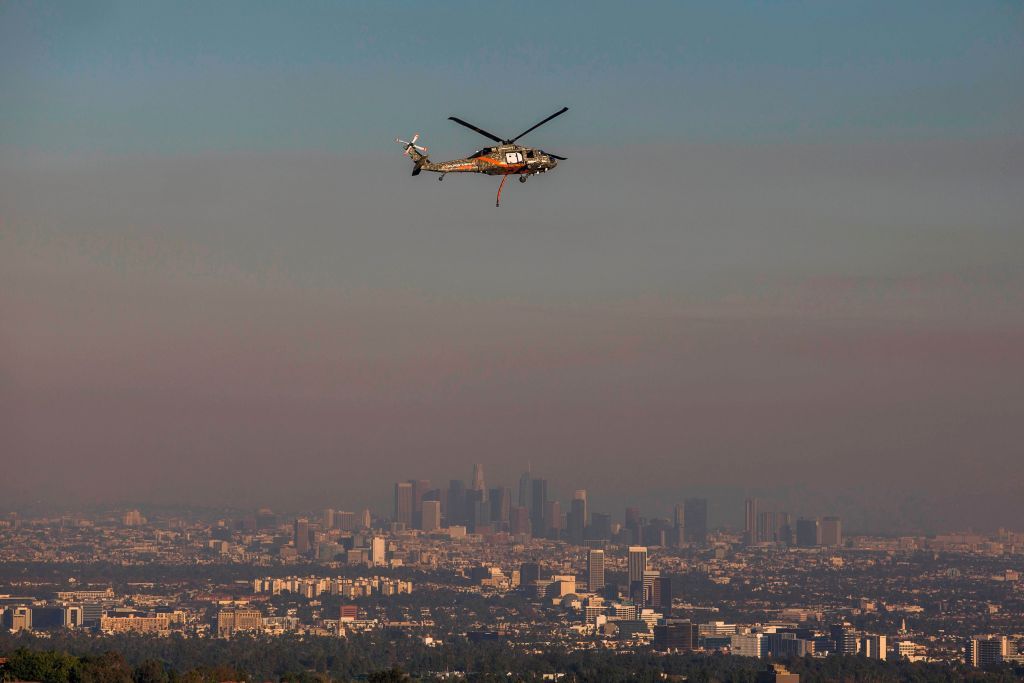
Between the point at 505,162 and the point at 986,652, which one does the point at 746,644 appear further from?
the point at 505,162

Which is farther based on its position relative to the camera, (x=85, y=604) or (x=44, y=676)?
(x=85, y=604)

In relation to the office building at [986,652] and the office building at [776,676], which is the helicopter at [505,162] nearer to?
the office building at [776,676]

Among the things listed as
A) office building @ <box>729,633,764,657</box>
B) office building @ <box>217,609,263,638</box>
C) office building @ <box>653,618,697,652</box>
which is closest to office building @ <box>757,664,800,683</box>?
office building @ <box>729,633,764,657</box>

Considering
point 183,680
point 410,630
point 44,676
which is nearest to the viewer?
point 44,676

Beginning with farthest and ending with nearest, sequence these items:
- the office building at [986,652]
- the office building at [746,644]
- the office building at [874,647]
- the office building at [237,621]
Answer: the office building at [237,621] < the office building at [874,647] < the office building at [746,644] < the office building at [986,652]

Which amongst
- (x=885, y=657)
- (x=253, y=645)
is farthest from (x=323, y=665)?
(x=885, y=657)

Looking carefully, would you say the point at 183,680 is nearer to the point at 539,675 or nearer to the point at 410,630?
the point at 539,675

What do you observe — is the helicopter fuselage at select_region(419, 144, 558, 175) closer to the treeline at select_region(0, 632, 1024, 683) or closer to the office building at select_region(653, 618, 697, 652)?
the treeline at select_region(0, 632, 1024, 683)

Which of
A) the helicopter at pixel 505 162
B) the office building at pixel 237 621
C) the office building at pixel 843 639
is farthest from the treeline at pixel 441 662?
the helicopter at pixel 505 162
